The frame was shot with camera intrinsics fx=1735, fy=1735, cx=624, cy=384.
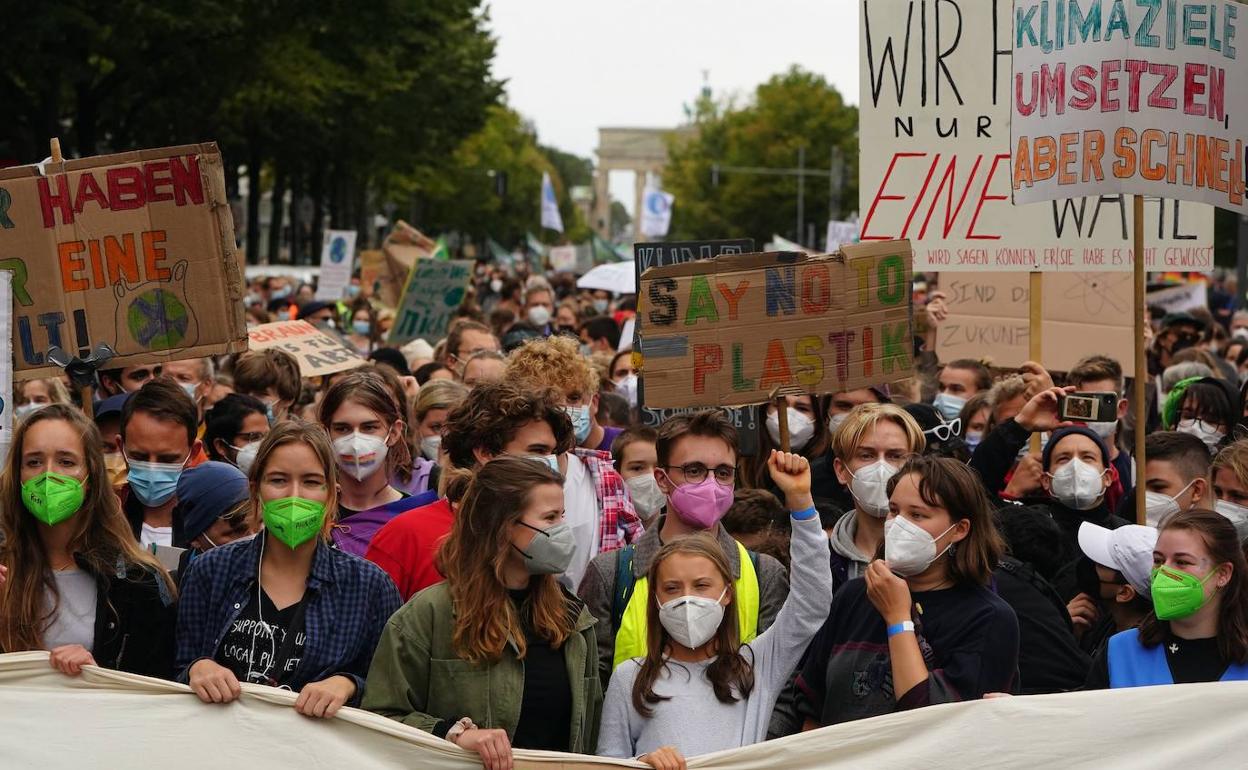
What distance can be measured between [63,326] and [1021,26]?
12.4 ft

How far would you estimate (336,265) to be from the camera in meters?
22.2

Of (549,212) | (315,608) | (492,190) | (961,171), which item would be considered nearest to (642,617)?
(315,608)

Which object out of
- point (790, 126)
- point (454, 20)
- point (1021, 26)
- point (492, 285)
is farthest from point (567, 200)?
point (1021, 26)

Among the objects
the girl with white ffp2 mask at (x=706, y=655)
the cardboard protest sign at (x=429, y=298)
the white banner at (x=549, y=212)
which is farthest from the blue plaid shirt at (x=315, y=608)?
the white banner at (x=549, y=212)

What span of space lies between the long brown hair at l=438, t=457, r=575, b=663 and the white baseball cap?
176cm

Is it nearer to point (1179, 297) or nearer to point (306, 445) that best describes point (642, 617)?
point (306, 445)

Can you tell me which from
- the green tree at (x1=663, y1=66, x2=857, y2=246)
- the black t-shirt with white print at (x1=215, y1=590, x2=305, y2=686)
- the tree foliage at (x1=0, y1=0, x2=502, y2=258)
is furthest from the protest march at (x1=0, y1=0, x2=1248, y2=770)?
the green tree at (x1=663, y1=66, x2=857, y2=246)

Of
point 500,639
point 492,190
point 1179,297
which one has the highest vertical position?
point 492,190

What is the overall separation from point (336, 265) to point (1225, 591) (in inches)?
736

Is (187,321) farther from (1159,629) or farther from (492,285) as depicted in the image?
(492,285)

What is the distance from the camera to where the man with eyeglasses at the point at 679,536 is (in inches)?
186

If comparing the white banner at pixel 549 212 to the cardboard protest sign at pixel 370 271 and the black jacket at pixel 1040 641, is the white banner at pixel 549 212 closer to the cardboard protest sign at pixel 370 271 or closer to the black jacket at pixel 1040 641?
the cardboard protest sign at pixel 370 271

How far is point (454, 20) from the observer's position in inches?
1526

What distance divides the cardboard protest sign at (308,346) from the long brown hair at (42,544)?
474 cm
